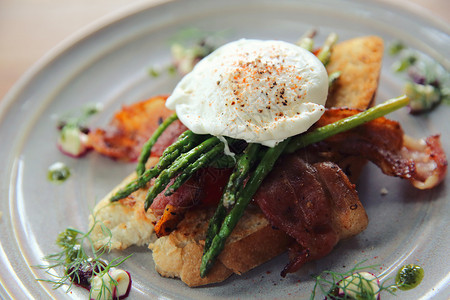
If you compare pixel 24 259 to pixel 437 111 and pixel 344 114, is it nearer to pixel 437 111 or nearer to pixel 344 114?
pixel 344 114

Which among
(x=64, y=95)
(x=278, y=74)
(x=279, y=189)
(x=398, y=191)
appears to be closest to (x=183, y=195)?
(x=279, y=189)

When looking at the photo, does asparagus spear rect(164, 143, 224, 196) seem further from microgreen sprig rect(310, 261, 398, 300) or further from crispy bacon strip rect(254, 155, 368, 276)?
microgreen sprig rect(310, 261, 398, 300)

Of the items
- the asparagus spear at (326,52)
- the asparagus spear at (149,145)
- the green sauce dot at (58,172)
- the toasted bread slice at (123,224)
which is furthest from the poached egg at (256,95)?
the green sauce dot at (58,172)

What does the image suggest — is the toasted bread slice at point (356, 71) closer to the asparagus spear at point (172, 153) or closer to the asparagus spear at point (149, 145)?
the asparagus spear at point (172, 153)

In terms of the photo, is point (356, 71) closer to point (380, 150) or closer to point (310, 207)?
point (380, 150)

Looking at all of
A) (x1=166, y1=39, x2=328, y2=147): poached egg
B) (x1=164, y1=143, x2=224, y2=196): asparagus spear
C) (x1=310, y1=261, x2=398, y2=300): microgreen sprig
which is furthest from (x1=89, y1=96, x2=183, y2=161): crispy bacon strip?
(x1=310, y1=261, x2=398, y2=300): microgreen sprig

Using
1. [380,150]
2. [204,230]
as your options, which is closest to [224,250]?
[204,230]
